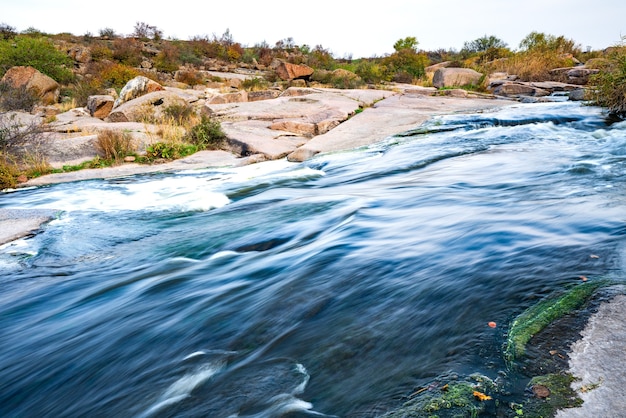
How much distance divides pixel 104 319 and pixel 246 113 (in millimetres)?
10960

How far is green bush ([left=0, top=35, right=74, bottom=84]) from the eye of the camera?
24.7 m

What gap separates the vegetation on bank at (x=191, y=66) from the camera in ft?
34.0

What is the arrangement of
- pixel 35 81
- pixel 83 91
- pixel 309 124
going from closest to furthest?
pixel 309 124 → pixel 83 91 → pixel 35 81

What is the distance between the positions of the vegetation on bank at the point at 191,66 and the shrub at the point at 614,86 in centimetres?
2


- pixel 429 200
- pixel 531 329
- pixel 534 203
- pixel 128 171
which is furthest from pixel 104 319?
pixel 128 171

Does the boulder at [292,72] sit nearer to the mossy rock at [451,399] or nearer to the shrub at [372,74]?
the shrub at [372,74]

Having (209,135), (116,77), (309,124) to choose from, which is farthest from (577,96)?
(116,77)

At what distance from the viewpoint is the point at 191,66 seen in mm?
33000

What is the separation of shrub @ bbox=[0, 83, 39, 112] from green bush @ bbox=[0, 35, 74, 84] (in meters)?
9.22

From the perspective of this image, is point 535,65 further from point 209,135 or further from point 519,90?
point 209,135

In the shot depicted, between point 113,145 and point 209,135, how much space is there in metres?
2.21

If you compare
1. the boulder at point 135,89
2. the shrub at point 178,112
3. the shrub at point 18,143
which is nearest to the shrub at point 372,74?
Result: the boulder at point 135,89

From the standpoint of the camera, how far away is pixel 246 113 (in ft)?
44.8

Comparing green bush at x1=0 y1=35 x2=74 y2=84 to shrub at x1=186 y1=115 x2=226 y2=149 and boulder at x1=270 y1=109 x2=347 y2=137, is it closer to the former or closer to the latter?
shrub at x1=186 y1=115 x2=226 y2=149
